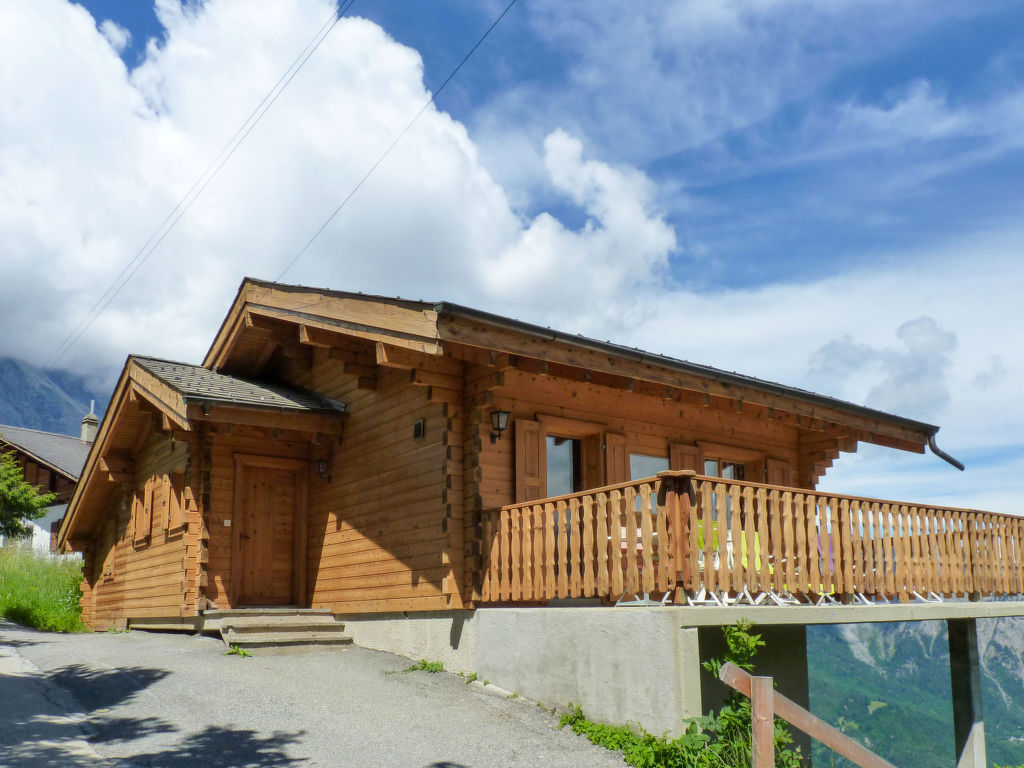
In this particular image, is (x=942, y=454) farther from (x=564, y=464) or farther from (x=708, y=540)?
(x=708, y=540)

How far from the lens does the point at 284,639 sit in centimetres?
1161

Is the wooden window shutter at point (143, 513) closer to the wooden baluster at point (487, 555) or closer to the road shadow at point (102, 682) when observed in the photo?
the road shadow at point (102, 682)

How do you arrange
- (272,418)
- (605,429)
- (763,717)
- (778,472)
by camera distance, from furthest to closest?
1. (778,472)
2. (272,418)
3. (605,429)
4. (763,717)

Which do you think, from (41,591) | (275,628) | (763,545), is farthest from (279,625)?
(41,591)

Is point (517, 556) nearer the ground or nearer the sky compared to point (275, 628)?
nearer the sky

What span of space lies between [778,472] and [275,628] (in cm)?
790

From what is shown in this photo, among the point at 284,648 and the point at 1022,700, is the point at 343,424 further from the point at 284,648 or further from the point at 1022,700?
the point at 1022,700

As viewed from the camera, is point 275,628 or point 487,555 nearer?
point 487,555

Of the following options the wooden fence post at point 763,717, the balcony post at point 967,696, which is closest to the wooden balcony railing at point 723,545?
the balcony post at point 967,696

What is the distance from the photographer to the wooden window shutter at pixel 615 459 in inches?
471

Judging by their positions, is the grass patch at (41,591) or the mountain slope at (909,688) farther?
the mountain slope at (909,688)

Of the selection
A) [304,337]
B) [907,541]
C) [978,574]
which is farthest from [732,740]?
[304,337]

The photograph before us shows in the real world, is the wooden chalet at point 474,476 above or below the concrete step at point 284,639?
above

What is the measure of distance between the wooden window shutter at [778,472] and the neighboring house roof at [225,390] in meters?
6.57
